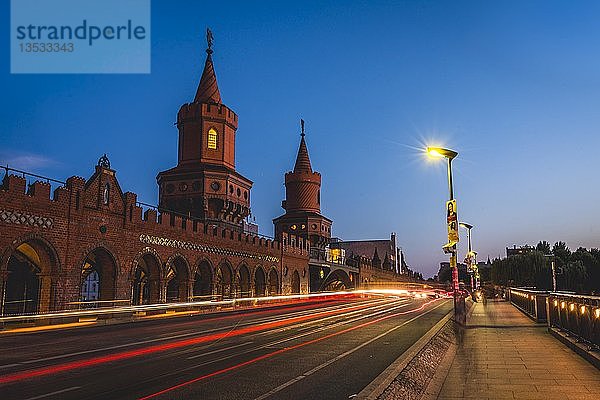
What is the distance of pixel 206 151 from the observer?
2208 inches

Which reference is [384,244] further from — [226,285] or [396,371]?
[396,371]

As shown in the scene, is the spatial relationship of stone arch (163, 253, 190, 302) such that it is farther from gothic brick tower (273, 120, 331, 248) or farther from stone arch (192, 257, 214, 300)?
gothic brick tower (273, 120, 331, 248)

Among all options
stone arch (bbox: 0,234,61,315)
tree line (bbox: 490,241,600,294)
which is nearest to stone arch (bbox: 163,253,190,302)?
stone arch (bbox: 0,234,61,315)

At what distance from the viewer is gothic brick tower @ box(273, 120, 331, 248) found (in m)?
79.6

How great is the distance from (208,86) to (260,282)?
2134 centimetres

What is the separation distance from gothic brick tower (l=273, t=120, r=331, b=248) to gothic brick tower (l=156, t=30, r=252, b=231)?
70.8ft

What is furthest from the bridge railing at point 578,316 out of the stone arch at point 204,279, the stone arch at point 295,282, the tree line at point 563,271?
the tree line at point 563,271

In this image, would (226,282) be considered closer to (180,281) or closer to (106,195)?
(180,281)

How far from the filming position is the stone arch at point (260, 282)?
2151 inches

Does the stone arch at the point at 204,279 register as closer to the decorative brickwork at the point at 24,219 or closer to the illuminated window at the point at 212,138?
the illuminated window at the point at 212,138

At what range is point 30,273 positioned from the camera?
3284 centimetres

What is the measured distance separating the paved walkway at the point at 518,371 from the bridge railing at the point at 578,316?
1.80 ft

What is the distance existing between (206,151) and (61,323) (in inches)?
1203

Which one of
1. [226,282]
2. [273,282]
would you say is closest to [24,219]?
[226,282]
